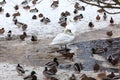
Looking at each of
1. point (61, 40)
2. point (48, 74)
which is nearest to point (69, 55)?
point (61, 40)

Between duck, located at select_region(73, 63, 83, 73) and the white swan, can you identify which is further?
the white swan

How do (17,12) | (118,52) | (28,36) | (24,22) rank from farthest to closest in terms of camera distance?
1. (17,12)
2. (24,22)
3. (28,36)
4. (118,52)

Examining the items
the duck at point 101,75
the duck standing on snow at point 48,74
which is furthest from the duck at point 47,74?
the duck at point 101,75

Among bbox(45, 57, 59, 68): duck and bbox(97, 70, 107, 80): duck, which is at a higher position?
bbox(45, 57, 59, 68): duck

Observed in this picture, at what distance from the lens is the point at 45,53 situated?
11828 mm

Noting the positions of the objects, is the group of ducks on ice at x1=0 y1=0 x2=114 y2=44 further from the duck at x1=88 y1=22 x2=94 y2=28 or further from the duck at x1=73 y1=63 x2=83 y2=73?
the duck at x1=73 y1=63 x2=83 y2=73

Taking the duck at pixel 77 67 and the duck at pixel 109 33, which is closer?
the duck at pixel 77 67

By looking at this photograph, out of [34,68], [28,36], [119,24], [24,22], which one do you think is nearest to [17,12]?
[24,22]

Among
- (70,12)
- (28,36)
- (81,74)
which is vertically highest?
(70,12)

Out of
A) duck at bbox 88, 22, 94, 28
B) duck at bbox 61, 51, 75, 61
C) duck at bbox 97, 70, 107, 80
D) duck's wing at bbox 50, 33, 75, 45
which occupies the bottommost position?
duck at bbox 97, 70, 107, 80

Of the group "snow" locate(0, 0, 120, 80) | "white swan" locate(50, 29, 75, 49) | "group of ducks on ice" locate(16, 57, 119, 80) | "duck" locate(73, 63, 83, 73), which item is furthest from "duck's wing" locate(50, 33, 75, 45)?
"duck" locate(73, 63, 83, 73)

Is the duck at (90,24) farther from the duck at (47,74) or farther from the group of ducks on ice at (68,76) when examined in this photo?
the duck at (47,74)

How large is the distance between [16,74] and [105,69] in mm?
2367

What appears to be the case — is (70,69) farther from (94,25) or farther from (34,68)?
(94,25)
